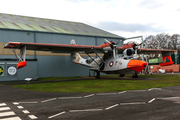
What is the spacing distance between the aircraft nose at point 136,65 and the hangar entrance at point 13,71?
1467cm

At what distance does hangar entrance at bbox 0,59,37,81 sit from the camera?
1020 inches

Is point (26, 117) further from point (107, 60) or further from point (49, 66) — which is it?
point (49, 66)

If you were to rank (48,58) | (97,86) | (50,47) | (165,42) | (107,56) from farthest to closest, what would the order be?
(165,42)
(48,58)
(107,56)
(50,47)
(97,86)

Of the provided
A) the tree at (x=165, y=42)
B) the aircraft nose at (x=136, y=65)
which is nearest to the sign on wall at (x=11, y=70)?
the aircraft nose at (x=136, y=65)

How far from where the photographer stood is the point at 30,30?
3259 cm

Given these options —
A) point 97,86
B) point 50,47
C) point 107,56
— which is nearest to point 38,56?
point 50,47

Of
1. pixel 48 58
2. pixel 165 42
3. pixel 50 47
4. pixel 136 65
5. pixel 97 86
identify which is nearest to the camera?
pixel 97 86

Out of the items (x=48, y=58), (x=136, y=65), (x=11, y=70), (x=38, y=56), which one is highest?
(x=38, y=56)

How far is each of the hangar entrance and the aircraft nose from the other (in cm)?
1467

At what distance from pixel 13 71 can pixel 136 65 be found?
18.0 metres

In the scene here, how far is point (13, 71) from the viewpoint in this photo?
87.1 ft

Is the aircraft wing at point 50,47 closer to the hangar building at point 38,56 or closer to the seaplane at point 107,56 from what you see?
the seaplane at point 107,56

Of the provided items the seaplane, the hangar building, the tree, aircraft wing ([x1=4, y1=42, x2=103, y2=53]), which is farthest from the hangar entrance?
the tree

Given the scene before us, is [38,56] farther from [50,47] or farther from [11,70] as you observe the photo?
[50,47]
